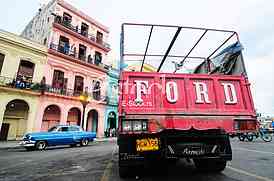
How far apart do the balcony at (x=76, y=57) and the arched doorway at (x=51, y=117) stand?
5.79 m

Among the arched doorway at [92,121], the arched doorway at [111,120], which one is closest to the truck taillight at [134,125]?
the arched doorway at [92,121]

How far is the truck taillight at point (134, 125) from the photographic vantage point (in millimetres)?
3184

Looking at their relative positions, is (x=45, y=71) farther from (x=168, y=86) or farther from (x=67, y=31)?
(x=168, y=86)

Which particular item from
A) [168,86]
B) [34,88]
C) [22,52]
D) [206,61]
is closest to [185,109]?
[168,86]

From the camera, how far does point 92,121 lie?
2377 cm

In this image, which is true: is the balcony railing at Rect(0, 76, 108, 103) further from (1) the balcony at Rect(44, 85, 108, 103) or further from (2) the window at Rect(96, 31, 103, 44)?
(2) the window at Rect(96, 31, 103, 44)

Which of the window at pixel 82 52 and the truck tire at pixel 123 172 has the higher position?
the window at pixel 82 52

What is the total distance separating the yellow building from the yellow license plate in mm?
16156

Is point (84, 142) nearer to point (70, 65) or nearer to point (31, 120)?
point (31, 120)

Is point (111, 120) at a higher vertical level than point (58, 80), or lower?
lower

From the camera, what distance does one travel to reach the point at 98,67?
2320 cm

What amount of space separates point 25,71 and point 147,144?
1776 cm

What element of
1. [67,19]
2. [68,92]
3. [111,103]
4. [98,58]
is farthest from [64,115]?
[67,19]

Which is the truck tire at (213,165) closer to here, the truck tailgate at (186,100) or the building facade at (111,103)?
the truck tailgate at (186,100)
